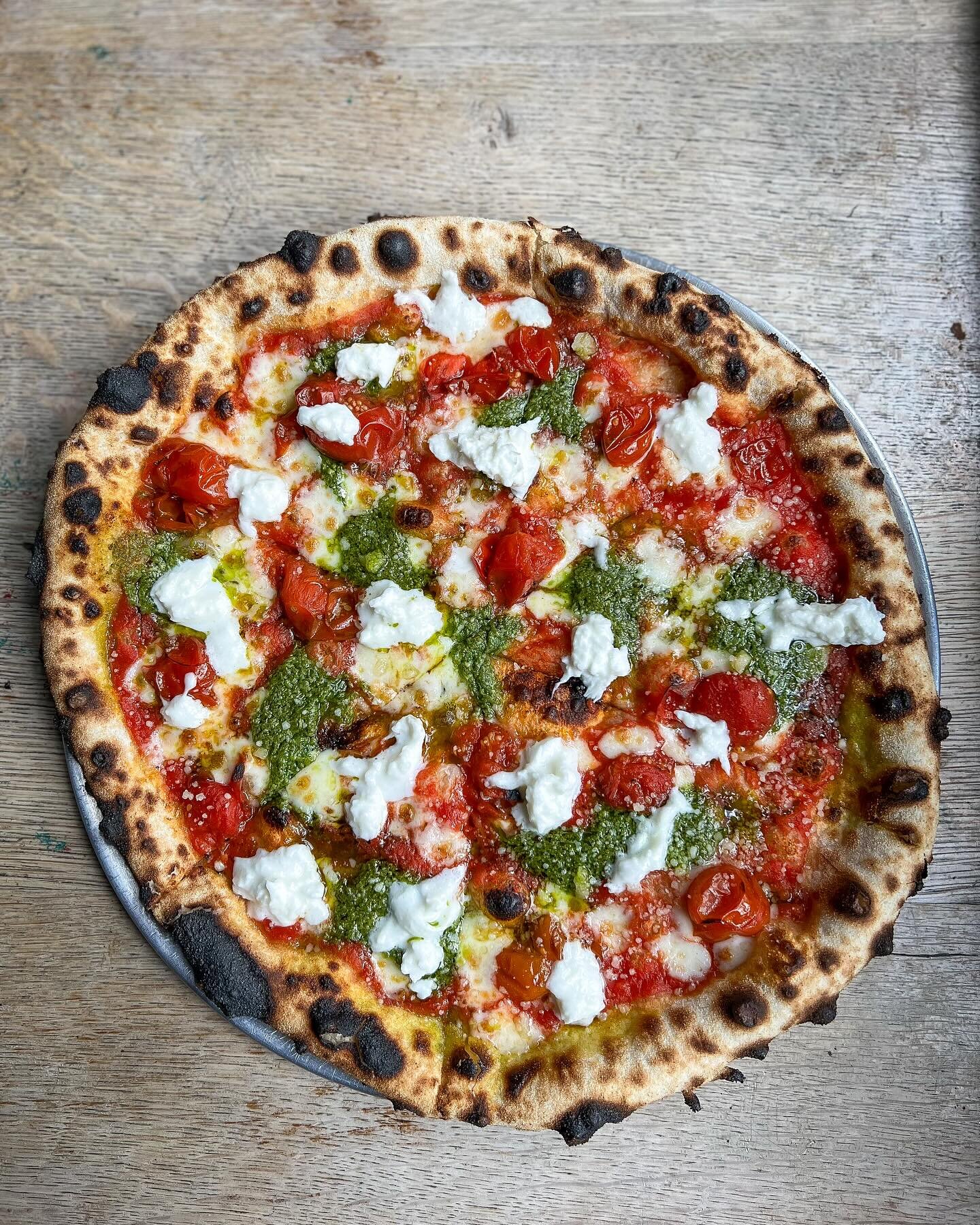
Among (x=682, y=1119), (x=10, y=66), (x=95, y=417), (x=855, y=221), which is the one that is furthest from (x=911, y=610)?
(x=10, y=66)

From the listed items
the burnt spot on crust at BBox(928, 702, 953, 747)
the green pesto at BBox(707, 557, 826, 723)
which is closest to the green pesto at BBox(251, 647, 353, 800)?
the green pesto at BBox(707, 557, 826, 723)

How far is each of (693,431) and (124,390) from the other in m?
1.84

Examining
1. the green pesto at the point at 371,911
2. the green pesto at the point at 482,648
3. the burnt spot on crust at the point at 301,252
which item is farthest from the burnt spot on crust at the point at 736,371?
the green pesto at the point at 371,911

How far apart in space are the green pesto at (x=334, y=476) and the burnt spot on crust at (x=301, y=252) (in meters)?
0.62

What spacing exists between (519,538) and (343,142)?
1.87 metres

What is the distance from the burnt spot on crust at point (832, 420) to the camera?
306cm

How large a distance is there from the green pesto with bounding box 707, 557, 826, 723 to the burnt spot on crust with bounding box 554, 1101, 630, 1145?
131cm

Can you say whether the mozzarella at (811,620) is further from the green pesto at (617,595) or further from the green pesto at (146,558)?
the green pesto at (146,558)

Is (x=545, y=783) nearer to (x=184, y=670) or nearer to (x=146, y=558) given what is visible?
(x=184, y=670)

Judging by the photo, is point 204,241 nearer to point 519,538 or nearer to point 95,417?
point 95,417

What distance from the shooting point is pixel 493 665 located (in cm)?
306

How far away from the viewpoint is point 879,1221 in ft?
10.9

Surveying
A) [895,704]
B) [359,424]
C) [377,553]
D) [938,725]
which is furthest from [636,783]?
[359,424]

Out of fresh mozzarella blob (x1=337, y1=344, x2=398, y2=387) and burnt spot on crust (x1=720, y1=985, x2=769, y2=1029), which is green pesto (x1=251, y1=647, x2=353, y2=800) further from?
burnt spot on crust (x1=720, y1=985, x2=769, y2=1029)
